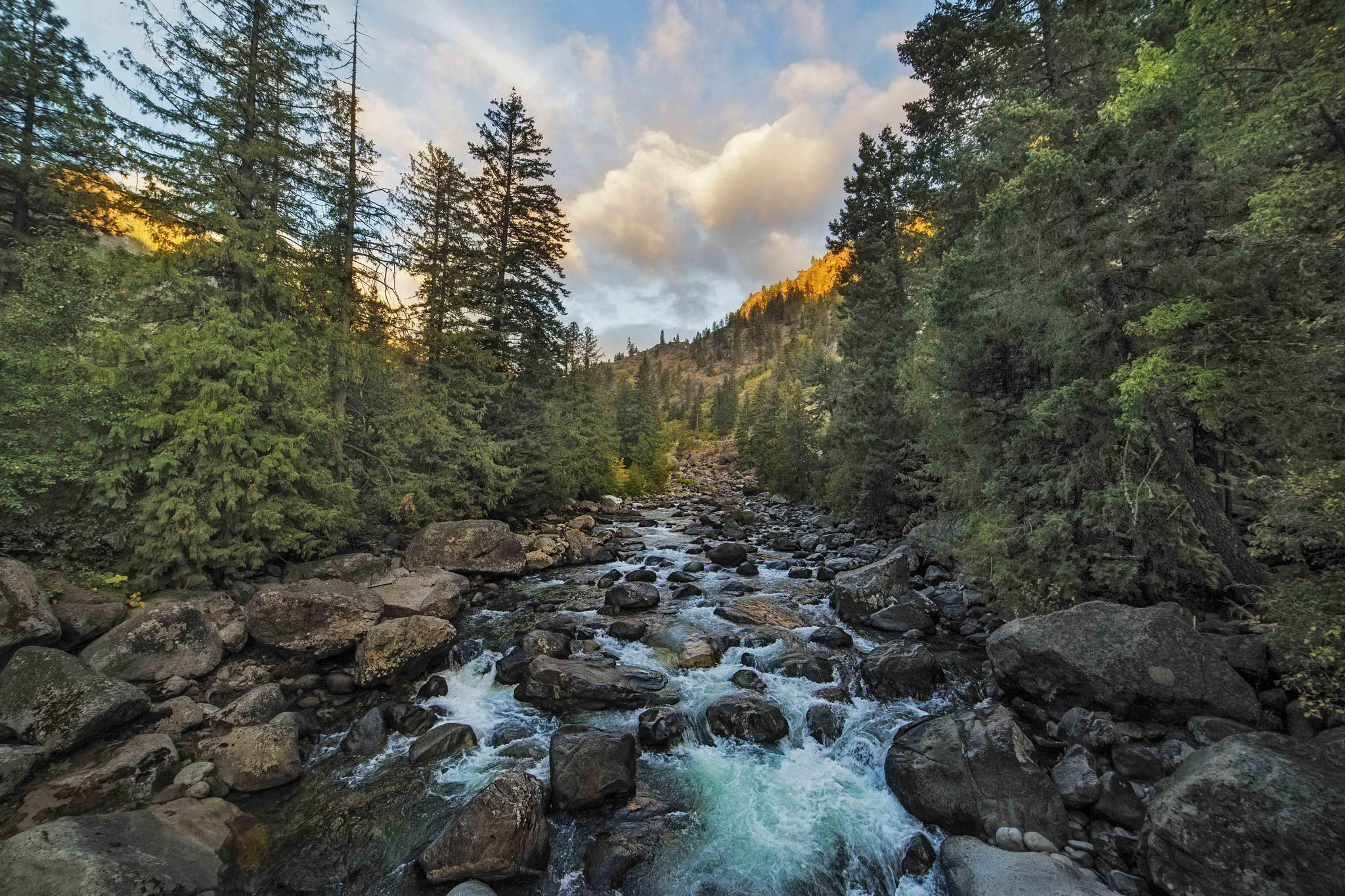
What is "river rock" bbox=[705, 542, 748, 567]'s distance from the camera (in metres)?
17.5

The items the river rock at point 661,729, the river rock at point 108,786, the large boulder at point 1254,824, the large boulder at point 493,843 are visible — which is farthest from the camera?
the river rock at point 661,729

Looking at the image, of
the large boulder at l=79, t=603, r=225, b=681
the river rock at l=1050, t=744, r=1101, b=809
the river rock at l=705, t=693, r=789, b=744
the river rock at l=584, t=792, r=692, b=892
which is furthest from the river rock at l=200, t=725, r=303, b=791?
the river rock at l=1050, t=744, r=1101, b=809

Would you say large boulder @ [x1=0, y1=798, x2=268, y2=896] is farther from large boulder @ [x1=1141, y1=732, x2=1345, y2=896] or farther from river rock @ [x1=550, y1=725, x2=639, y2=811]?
large boulder @ [x1=1141, y1=732, x2=1345, y2=896]

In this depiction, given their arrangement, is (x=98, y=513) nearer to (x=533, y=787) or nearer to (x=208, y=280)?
(x=208, y=280)

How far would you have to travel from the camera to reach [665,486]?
45.0m

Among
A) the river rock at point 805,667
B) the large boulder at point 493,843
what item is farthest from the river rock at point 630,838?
the river rock at point 805,667

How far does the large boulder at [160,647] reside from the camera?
7.67 metres

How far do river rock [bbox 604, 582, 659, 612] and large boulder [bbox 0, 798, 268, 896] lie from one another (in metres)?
8.19

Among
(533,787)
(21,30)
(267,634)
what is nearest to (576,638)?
(533,787)

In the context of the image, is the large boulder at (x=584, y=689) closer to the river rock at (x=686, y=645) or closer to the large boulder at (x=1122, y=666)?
the river rock at (x=686, y=645)

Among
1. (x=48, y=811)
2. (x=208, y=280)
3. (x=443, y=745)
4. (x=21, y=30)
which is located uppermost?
(x=21, y=30)

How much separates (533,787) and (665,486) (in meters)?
39.1

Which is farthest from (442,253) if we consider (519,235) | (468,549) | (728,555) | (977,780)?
(977,780)

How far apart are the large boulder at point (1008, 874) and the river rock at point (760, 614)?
6480mm
